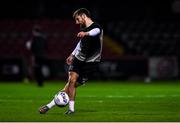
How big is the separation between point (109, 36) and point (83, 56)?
2313 cm

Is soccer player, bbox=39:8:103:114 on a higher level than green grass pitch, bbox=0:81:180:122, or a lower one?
higher

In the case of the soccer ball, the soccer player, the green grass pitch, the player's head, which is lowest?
the green grass pitch

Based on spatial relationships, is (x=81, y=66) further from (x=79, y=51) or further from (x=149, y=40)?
(x=149, y=40)

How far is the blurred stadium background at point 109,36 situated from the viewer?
32.8 metres

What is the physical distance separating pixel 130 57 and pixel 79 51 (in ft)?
57.5

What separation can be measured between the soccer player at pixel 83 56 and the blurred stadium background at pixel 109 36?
54.4 ft

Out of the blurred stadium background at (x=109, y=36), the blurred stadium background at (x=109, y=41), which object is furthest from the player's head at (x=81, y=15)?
the blurred stadium background at (x=109, y=36)

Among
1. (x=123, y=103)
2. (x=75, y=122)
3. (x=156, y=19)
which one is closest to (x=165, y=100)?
(x=123, y=103)

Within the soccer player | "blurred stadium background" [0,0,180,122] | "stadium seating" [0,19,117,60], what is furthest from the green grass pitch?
"stadium seating" [0,19,117,60]

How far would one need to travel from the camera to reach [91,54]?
1528 cm

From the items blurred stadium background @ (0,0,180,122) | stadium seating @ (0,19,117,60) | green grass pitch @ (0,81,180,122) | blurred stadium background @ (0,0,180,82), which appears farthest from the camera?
stadium seating @ (0,19,117,60)

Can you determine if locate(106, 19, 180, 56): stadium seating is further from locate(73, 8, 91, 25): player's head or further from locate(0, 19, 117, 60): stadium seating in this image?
locate(73, 8, 91, 25): player's head

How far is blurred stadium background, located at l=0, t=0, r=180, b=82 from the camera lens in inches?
1291

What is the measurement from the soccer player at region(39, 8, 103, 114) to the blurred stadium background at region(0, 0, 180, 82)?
16595 millimetres
